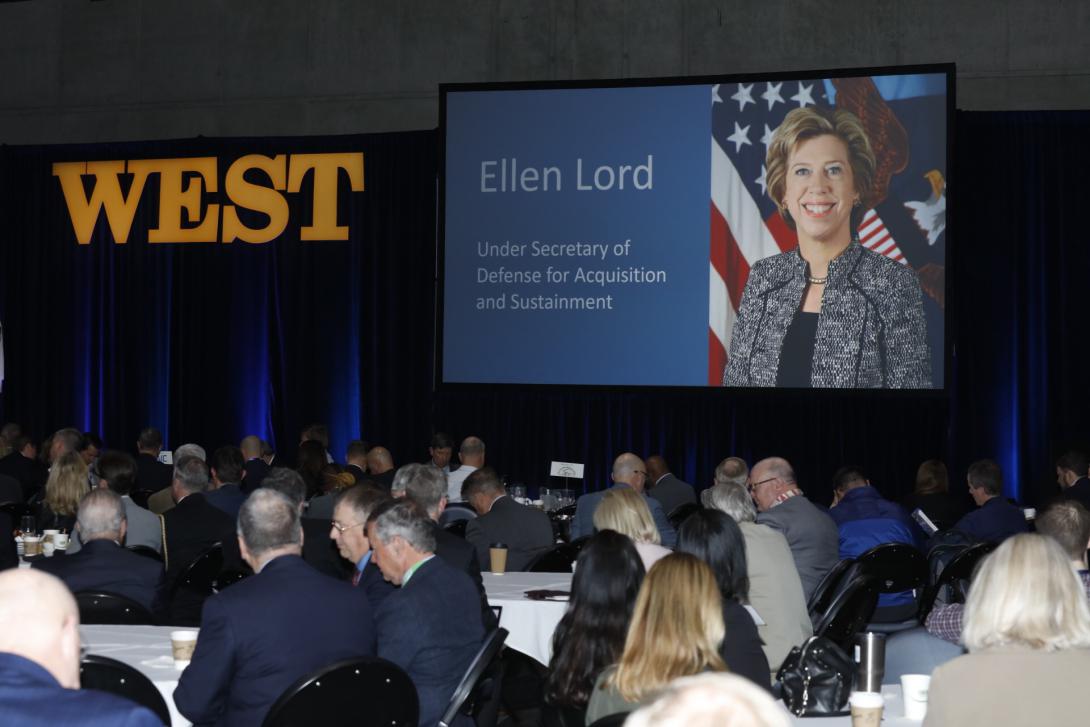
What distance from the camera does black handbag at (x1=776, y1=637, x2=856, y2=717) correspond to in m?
3.41

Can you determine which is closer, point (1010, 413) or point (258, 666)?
point (258, 666)

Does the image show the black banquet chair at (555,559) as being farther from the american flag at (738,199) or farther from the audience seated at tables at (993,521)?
the american flag at (738,199)

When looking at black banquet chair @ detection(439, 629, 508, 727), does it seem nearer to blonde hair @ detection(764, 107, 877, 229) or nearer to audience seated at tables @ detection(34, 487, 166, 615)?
audience seated at tables @ detection(34, 487, 166, 615)

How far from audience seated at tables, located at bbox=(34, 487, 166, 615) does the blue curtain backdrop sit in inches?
266

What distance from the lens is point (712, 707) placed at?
1332 mm

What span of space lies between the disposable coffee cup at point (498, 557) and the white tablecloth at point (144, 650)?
201cm

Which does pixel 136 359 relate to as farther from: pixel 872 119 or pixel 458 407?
pixel 872 119

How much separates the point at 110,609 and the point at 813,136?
780cm

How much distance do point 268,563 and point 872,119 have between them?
8.20m

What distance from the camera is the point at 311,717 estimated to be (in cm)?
306

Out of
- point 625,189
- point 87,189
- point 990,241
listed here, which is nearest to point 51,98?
point 87,189

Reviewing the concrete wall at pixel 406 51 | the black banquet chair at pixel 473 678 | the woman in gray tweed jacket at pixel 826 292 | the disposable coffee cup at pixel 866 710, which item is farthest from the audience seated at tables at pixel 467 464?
the disposable coffee cup at pixel 866 710

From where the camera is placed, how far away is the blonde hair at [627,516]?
5098 millimetres

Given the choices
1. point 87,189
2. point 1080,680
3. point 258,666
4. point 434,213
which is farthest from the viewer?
point 87,189
